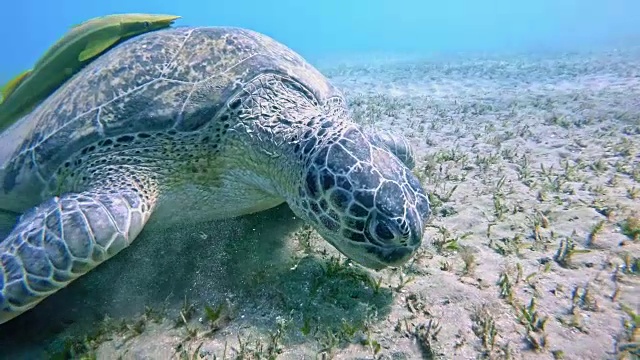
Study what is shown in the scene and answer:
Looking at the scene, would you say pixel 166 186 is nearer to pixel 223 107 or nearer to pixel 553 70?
pixel 223 107

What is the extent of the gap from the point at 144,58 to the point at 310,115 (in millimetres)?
1537

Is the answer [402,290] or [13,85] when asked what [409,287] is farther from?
[13,85]

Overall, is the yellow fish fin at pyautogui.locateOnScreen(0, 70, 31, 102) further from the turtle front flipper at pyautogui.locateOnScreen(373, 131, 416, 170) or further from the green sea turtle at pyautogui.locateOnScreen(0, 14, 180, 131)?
the turtle front flipper at pyautogui.locateOnScreen(373, 131, 416, 170)

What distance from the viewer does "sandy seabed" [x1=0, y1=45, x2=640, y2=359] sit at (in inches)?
87.7

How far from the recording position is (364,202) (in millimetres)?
2283

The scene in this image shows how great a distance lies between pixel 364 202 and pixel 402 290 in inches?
30.6

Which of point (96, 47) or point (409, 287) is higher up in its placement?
point (96, 47)

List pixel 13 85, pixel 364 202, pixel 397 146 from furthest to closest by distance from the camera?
pixel 13 85
pixel 397 146
pixel 364 202

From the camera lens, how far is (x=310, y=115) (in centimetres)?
305

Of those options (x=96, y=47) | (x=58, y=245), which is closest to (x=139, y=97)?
(x=58, y=245)

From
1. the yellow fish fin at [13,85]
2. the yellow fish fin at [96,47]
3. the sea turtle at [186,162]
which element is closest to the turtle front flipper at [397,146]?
the sea turtle at [186,162]

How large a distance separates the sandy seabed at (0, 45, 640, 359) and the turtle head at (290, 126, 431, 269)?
427 millimetres

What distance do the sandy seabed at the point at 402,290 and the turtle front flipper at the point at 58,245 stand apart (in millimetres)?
443

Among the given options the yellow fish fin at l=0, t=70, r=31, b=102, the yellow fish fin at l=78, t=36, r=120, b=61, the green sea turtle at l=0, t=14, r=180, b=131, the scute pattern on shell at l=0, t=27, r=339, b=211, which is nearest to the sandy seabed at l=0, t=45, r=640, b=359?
the scute pattern on shell at l=0, t=27, r=339, b=211
